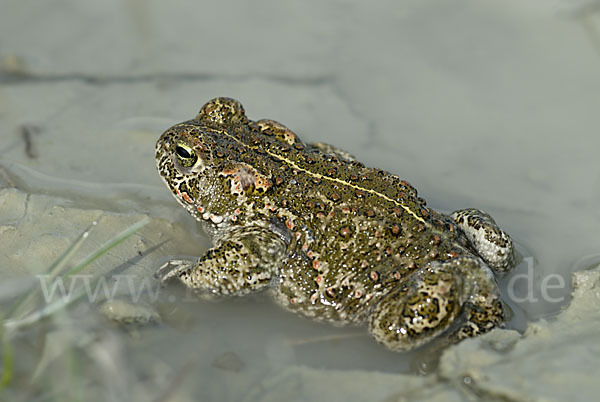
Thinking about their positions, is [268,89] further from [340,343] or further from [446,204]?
[340,343]

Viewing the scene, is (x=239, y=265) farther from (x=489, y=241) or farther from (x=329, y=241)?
(x=489, y=241)

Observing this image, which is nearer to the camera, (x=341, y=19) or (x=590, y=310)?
(x=590, y=310)

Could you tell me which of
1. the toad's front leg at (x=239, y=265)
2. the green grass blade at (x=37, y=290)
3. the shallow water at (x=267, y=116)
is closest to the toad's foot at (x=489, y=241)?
the shallow water at (x=267, y=116)

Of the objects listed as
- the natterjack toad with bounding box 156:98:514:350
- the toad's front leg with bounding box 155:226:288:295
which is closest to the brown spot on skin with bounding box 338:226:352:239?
the natterjack toad with bounding box 156:98:514:350

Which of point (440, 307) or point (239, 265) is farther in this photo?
point (239, 265)

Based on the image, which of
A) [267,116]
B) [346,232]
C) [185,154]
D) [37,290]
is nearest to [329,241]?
[346,232]

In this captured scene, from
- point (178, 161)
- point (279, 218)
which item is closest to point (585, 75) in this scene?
point (279, 218)

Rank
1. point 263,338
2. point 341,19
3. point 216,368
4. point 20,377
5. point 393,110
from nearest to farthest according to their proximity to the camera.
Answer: point 20,377
point 216,368
point 263,338
point 393,110
point 341,19

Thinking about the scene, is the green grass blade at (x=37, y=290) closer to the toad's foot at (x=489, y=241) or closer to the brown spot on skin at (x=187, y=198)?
the brown spot on skin at (x=187, y=198)
